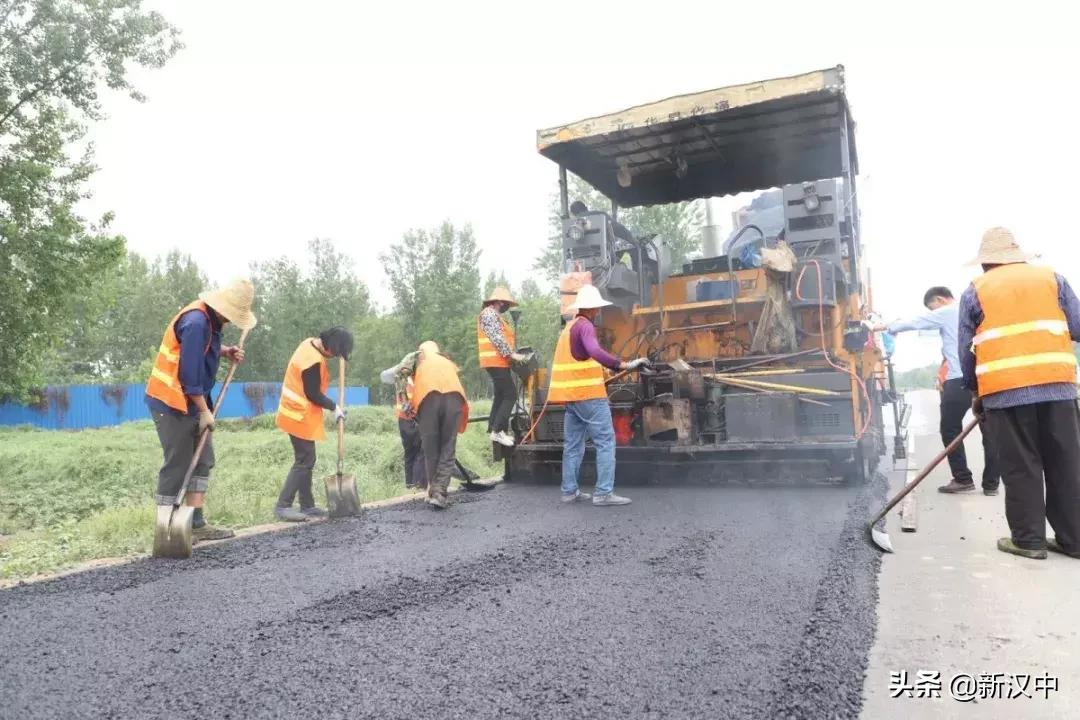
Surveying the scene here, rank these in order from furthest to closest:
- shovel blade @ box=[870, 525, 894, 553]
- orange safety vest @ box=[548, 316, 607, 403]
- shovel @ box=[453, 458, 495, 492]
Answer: shovel @ box=[453, 458, 495, 492] → orange safety vest @ box=[548, 316, 607, 403] → shovel blade @ box=[870, 525, 894, 553]

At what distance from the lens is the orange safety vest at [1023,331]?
3.61 meters

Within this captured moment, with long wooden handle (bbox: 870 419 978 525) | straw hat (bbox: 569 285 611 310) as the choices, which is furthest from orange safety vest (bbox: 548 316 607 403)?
long wooden handle (bbox: 870 419 978 525)

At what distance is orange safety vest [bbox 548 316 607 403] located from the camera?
546 cm

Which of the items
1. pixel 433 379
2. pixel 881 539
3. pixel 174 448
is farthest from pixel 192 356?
pixel 881 539

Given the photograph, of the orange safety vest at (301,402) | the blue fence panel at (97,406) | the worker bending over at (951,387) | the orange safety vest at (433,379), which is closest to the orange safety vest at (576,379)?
the orange safety vest at (433,379)

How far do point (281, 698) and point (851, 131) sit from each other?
596cm

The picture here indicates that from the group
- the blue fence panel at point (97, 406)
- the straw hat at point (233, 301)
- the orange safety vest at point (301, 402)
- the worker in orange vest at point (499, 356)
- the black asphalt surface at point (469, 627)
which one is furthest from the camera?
the blue fence panel at point (97, 406)

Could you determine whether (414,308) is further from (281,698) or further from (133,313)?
(281,698)

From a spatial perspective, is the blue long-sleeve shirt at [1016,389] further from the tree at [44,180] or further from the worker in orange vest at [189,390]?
the tree at [44,180]

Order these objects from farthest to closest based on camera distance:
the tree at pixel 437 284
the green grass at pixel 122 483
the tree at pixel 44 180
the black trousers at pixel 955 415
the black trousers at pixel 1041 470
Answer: the tree at pixel 437 284
the tree at pixel 44 180
the black trousers at pixel 955 415
the green grass at pixel 122 483
the black trousers at pixel 1041 470

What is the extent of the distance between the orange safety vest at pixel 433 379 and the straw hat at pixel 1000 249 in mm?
3319

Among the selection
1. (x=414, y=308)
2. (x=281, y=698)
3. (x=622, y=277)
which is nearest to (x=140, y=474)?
(x=622, y=277)

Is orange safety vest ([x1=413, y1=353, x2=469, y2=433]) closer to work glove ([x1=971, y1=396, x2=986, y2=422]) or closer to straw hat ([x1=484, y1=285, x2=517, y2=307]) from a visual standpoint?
straw hat ([x1=484, y1=285, x2=517, y2=307])

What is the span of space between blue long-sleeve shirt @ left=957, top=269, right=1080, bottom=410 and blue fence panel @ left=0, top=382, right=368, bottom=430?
24.3 meters
